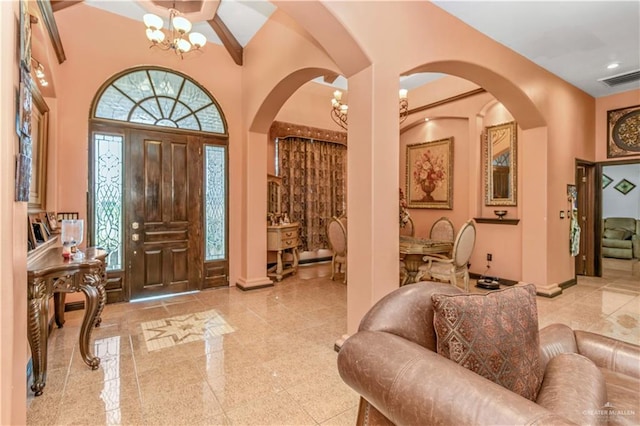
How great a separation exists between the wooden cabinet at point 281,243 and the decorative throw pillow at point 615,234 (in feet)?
25.5

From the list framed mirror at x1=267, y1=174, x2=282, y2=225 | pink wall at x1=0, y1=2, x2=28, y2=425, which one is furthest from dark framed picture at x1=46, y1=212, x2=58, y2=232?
framed mirror at x1=267, y1=174, x2=282, y2=225

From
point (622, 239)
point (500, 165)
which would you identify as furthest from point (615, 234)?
point (500, 165)

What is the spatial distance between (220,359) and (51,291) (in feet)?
4.47

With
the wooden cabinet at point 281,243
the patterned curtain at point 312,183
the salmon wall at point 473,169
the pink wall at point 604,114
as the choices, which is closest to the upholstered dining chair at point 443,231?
the salmon wall at point 473,169

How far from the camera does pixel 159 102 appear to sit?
171 inches

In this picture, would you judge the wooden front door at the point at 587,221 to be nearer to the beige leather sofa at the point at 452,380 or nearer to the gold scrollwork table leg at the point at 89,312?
the beige leather sofa at the point at 452,380

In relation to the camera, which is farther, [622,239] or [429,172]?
[622,239]

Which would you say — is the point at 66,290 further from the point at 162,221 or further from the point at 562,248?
the point at 562,248

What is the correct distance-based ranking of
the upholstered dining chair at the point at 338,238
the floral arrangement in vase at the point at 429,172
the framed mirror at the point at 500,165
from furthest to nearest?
the floral arrangement in vase at the point at 429,172 < the framed mirror at the point at 500,165 < the upholstered dining chair at the point at 338,238

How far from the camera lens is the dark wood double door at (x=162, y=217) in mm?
4152

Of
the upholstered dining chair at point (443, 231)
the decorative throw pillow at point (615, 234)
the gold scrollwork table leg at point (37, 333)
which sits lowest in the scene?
the gold scrollwork table leg at point (37, 333)

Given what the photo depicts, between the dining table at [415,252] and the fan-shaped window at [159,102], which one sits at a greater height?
the fan-shaped window at [159,102]

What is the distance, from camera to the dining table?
4.05m

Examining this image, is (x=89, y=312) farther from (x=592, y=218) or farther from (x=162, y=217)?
(x=592, y=218)
